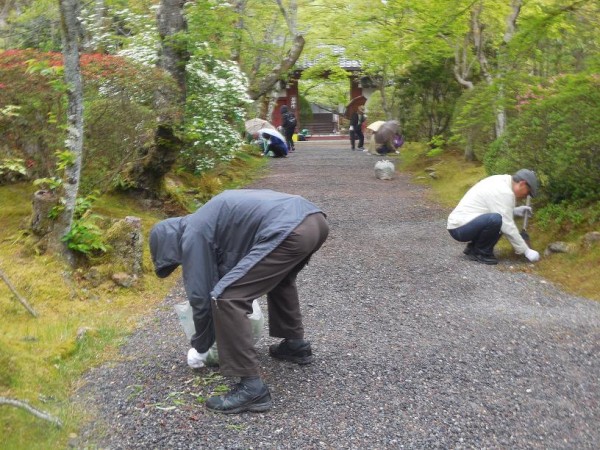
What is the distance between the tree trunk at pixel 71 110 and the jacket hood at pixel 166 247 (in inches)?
117

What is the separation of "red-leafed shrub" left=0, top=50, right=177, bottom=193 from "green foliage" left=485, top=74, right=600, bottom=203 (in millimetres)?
5181

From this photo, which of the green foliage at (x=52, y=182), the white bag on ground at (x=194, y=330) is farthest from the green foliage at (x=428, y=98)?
the white bag on ground at (x=194, y=330)

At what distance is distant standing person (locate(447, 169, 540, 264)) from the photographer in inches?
322

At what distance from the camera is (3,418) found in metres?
4.09

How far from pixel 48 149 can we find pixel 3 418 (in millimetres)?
5000

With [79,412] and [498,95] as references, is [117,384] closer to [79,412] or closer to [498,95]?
[79,412]

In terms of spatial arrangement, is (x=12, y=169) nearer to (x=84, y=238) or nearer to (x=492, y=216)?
(x=84, y=238)

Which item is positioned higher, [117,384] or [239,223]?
[239,223]

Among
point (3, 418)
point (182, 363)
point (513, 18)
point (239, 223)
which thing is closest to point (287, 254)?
point (239, 223)

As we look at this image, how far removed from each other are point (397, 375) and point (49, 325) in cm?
302

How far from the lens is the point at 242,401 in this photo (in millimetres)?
4309

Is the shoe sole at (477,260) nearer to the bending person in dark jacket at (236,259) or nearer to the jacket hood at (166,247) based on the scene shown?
the bending person in dark jacket at (236,259)

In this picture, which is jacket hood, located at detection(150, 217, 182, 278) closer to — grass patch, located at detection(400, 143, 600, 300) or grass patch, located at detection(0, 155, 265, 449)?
grass patch, located at detection(0, 155, 265, 449)

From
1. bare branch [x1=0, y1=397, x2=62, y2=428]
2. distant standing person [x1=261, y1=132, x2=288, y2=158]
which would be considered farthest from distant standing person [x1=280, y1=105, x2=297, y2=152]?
bare branch [x1=0, y1=397, x2=62, y2=428]
